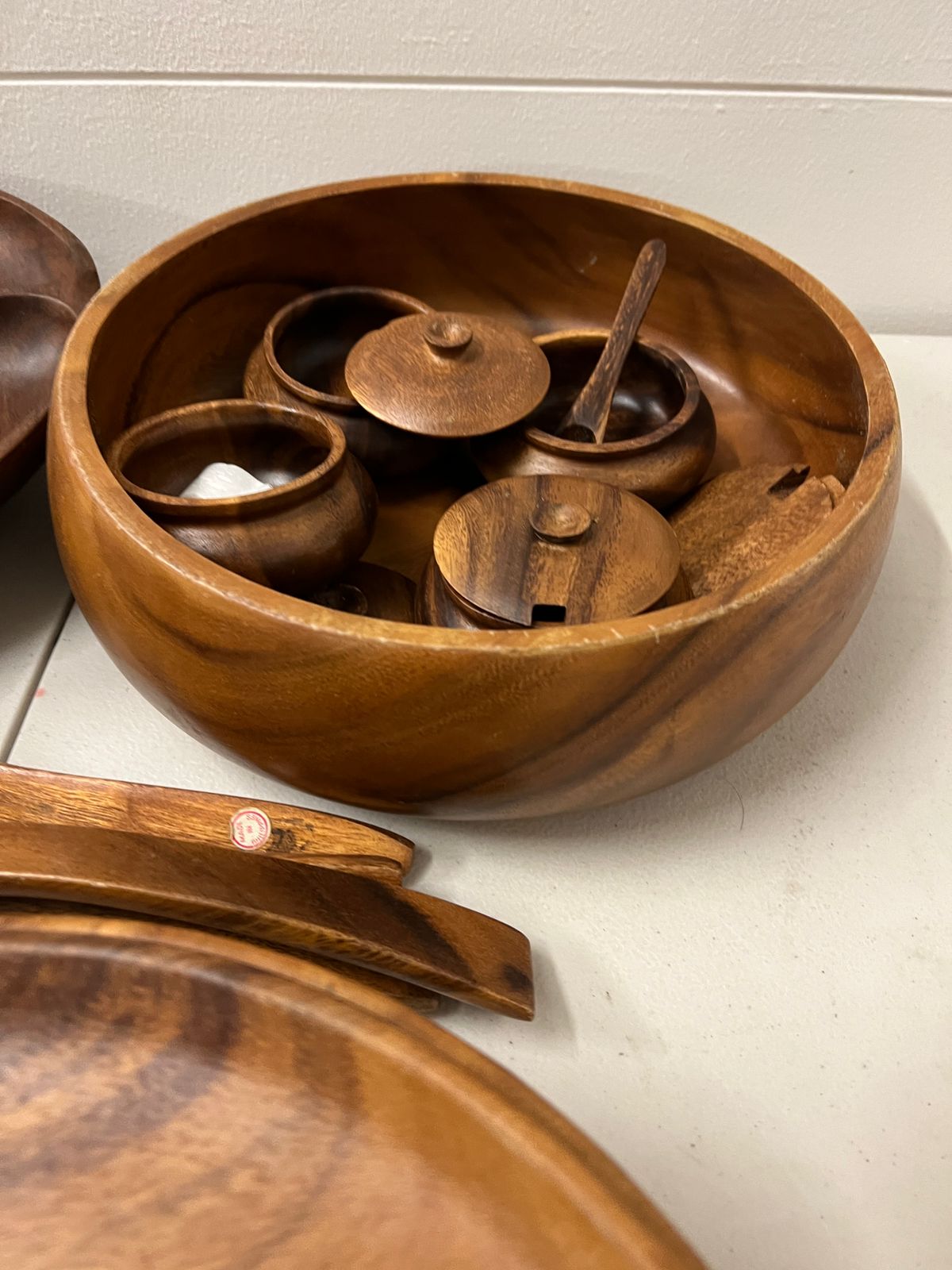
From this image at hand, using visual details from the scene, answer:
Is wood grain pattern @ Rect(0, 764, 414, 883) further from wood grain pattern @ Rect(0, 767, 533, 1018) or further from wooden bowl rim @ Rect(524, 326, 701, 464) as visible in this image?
wooden bowl rim @ Rect(524, 326, 701, 464)

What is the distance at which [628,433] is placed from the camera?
1.93ft

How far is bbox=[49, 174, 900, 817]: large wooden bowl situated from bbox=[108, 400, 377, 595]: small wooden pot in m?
0.03

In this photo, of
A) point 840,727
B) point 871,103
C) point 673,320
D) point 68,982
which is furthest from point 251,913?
point 871,103

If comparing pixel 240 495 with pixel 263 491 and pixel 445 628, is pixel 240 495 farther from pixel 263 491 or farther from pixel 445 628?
pixel 445 628

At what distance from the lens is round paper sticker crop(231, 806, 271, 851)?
42 cm

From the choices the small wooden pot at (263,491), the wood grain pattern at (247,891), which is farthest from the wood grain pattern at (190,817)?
the small wooden pot at (263,491)

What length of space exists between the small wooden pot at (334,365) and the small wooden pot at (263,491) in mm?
25

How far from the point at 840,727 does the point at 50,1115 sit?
418 millimetres

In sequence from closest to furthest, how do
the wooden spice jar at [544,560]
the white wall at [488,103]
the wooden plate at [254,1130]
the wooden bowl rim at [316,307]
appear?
the wooden plate at [254,1130] < the wooden spice jar at [544,560] < the wooden bowl rim at [316,307] < the white wall at [488,103]

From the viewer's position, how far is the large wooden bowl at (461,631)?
1.15 feet

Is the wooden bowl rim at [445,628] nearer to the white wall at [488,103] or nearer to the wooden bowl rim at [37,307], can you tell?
the wooden bowl rim at [37,307]

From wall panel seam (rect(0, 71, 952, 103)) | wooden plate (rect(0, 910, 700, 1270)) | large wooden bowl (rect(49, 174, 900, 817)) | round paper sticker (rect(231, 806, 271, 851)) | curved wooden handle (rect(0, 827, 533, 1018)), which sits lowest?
wooden plate (rect(0, 910, 700, 1270))

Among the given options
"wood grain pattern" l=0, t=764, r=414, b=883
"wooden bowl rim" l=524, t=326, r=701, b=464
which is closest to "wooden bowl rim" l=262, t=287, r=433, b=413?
"wooden bowl rim" l=524, t=326, r=701, b=464

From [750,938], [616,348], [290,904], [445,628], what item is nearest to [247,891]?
[290,904]
